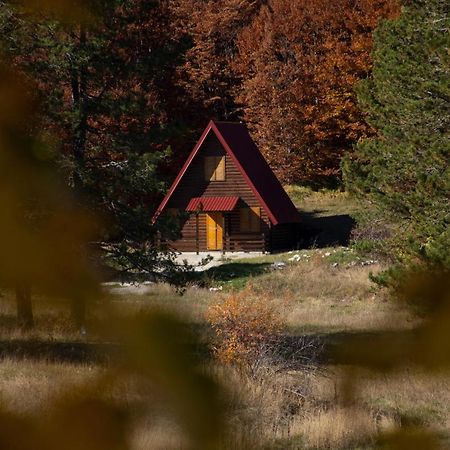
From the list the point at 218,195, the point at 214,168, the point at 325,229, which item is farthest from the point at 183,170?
the point at 325,229

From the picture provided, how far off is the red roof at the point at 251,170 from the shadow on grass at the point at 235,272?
12.2 ft

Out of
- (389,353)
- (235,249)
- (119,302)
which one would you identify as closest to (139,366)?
(119,302)

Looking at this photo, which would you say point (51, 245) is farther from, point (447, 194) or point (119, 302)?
point (447, 194)

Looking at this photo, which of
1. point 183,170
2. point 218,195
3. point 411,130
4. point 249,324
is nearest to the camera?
point 249,324

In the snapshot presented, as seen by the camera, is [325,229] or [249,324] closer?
[249,324]

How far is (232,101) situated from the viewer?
43344 mm

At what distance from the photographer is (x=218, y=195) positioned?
32094 millimetres

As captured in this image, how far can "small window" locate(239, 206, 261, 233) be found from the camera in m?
31.5

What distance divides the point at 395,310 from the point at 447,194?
14.4 m

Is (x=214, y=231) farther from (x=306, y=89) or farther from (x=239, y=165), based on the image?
(x=306, y=89)

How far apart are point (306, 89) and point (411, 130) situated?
23788 millimetres

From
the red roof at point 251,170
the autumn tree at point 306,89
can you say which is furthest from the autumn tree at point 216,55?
the red roof at point 251,170

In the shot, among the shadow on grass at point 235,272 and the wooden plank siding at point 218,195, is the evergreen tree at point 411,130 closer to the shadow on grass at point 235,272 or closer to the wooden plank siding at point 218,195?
the shadow on grass at point 235,272

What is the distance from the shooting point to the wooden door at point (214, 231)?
31984mm
